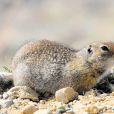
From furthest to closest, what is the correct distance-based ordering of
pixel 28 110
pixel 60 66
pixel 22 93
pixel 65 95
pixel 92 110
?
pixel 60 66
pixel 22 93
pixel 65 95
pixel 28 110
pixel 92 110

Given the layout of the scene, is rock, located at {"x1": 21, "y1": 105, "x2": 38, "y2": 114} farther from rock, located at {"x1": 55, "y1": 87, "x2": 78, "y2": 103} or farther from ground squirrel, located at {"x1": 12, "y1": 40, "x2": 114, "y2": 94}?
ground squirrel, located at {"x1": 12, "y1": 40, "x2": 114, "y2": 94}

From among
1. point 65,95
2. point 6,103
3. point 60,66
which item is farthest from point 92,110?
point 60,66

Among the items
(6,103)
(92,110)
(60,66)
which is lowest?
(92,110)

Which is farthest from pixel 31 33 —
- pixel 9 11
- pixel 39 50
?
pixel 39 50

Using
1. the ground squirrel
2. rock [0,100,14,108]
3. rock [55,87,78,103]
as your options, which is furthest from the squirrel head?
rock [0,100,14,108]

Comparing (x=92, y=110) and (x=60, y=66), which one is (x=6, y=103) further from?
(x=92, y=110)

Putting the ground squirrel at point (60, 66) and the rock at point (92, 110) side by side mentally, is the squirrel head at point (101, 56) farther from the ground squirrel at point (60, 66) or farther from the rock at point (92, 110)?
the rock at point (92, 110)

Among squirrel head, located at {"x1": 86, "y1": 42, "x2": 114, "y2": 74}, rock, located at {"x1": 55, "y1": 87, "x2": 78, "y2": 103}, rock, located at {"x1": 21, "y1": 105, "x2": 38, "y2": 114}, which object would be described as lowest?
rock, located at {"x1": 21, "y1": 105, "x2": 38, "y2": 114}

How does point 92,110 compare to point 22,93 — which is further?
point 22,93
